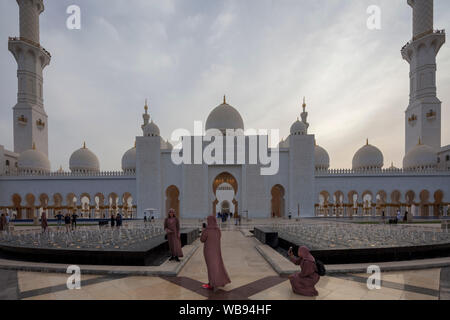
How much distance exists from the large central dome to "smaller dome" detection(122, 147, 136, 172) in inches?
320

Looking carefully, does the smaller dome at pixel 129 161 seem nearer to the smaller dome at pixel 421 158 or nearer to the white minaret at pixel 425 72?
the smaller dome at pixel 421 158

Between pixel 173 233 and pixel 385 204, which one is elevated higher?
pixel 173 233

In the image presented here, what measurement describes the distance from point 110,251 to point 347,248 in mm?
5240

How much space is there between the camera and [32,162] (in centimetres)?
2286

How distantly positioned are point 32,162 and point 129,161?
8.66 meters

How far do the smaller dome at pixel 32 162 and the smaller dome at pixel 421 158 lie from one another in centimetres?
3536

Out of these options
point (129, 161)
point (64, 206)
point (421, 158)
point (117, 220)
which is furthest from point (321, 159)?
point (64, 206)

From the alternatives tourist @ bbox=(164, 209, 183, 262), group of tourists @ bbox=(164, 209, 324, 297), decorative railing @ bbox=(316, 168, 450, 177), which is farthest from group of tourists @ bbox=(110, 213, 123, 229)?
decorative railing @ bbox=(316, 168, 450, 177)

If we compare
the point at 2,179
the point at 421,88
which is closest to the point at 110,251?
the point at 2,179

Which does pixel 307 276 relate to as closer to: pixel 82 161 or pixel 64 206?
pixel 64 206

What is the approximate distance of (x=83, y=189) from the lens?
2162 cm

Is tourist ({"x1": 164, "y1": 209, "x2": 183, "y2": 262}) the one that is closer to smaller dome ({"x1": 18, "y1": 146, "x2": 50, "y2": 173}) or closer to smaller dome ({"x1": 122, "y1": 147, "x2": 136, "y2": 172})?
smaller dome ({"x1": 122, "y1": 147, "x2": 136, "y2": 172})

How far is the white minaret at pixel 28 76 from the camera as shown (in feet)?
76.8
